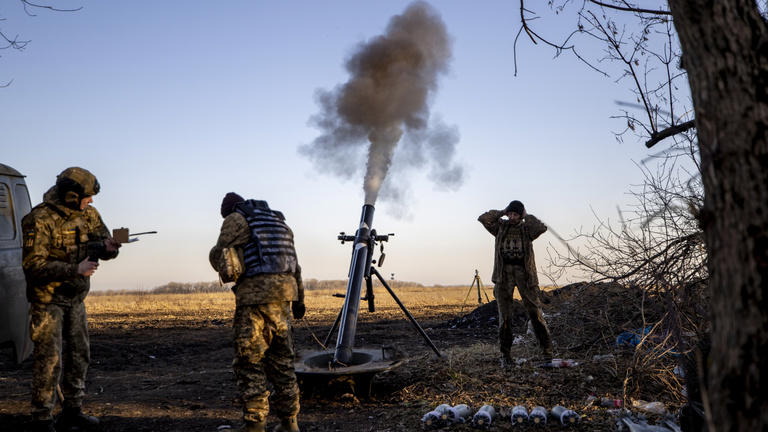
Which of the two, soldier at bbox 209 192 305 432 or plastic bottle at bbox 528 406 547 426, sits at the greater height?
soldier at bbox 209 192 305 432

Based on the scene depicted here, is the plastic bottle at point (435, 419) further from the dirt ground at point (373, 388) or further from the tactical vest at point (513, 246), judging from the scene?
the tactical vest at point (513, 246)

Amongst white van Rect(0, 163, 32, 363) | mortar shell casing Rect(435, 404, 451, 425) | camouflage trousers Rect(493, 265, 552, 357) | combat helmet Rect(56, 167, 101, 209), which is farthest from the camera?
camouflage trousers Rect(493, 265, 552, 357)

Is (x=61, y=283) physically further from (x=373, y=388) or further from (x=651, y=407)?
(x=651, y=407)

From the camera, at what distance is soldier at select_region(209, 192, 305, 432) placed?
13.8 ft

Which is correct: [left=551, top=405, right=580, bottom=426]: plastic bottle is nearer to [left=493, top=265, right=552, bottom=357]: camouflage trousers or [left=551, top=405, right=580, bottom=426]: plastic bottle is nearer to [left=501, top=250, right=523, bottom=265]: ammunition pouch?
[left=493, top=265, right=552, bottom=357]: camouflage trousers

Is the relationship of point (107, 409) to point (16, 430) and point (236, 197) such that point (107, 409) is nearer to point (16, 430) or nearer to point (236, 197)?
point (16, 430)

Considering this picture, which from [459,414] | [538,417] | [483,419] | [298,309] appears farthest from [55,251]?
[538,417]

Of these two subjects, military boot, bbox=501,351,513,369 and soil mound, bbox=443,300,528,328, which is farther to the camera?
soil mound, bbox=443,300,528,328

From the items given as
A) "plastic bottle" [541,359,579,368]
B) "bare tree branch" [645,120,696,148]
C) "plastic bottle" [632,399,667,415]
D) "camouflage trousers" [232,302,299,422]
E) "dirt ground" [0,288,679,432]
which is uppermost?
"bare tree branch" [645,120,696,148]

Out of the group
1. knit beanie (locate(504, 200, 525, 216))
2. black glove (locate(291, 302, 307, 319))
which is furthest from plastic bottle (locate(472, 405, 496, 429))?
knit beanie (locate(504, 200, 525, 216))

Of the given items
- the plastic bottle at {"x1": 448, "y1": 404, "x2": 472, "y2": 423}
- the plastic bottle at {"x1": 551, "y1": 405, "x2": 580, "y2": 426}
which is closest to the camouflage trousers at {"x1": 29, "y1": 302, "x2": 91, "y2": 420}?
the plastic bottle at {"x1": 448, "y1": 404, "x2": 472, "y2": 423}

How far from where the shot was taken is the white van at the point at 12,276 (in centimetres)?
550

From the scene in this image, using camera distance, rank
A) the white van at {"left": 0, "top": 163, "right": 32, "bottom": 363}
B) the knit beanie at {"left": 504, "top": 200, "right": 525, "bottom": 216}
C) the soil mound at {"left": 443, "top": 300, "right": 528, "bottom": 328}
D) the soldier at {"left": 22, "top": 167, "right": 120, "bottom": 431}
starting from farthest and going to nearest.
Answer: the soil mound at {"left": 443, "top": 300, "right": 528, "bottom": 328}
the knit beanie at {"left": 504, "top": 200, "right": 525, "bottom": 216}
the white van at {"left": 0, "top": 163, "right": 32, "bottom": 363}
the soldier at {"left": 22, "top": 167, "right": 120, "bottom": 431}

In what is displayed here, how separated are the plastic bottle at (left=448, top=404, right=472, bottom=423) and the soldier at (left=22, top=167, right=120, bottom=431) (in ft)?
10.7
